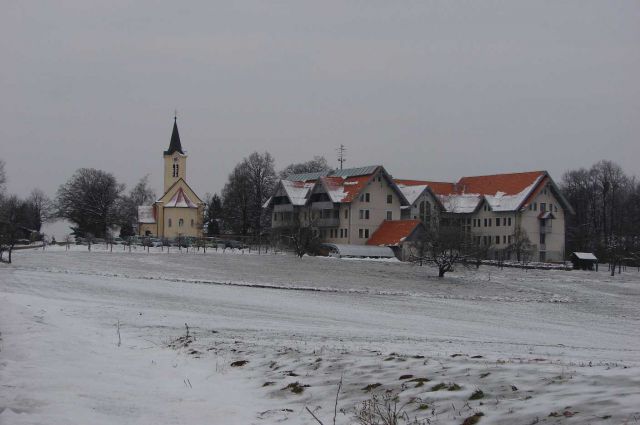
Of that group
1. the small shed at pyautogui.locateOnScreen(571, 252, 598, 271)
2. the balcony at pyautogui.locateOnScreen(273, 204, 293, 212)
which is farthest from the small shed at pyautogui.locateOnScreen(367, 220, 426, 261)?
the small shed at pyautogui.locateOnScreen(571, 252, 598, 271)

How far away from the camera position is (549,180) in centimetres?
10238

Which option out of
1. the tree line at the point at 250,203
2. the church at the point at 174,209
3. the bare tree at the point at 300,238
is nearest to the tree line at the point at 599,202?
the tree line at the point at 250,203

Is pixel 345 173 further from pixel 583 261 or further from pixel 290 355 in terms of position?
pixel 290 355

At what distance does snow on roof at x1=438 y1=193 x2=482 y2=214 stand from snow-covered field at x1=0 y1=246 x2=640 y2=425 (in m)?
60.1

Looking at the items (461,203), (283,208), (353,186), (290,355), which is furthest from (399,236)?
(290,355)

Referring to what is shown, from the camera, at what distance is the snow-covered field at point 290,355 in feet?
31.8

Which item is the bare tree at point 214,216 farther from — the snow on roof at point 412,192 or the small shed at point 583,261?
the small shed at point 583,261

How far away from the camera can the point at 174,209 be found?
387 feet

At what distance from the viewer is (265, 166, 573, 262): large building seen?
9525 centimetres

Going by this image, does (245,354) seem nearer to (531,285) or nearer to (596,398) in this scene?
(596,398)

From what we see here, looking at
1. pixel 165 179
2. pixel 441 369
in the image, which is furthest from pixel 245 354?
pixel 165 179

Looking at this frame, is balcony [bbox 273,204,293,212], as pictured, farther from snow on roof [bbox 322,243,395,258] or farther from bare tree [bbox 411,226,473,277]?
bare tree [bbox 411,226,473,277]

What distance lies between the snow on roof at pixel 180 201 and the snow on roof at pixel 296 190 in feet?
74.7

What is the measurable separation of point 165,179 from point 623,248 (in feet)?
246
